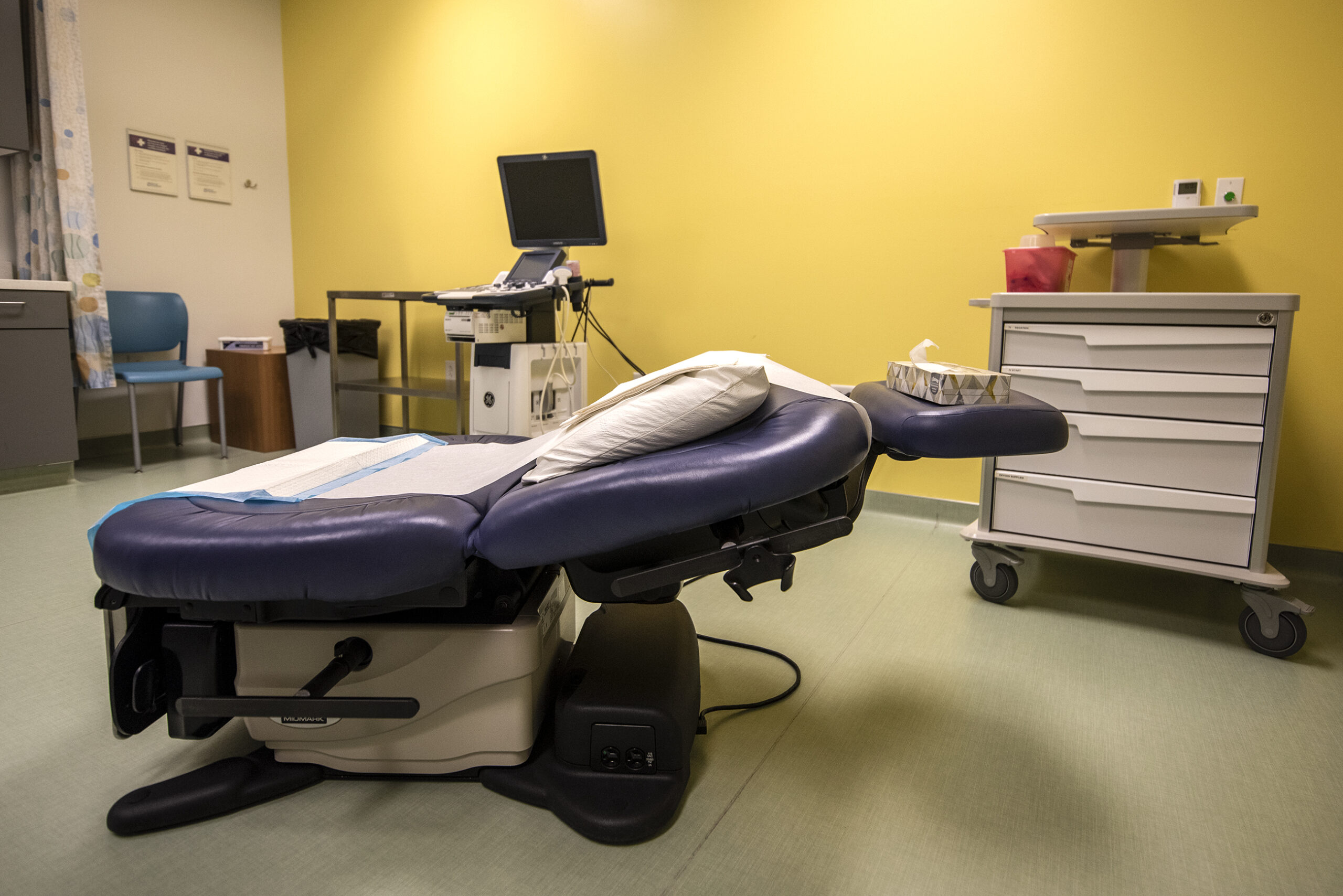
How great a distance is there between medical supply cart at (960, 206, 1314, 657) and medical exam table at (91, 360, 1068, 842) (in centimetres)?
95

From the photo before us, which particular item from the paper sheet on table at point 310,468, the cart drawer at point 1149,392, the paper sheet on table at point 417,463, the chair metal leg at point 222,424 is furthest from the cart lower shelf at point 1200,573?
the chair metal leg at point 222,424

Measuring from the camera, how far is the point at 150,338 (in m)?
3.66

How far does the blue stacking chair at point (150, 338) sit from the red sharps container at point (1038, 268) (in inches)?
132

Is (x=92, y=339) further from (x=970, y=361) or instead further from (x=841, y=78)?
(x=970, y=361)

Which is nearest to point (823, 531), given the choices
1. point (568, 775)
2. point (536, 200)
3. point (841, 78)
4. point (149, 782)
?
point (568, 775)

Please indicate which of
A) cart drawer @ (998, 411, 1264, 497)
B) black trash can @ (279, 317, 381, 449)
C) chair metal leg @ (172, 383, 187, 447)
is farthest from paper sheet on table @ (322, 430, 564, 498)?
chair metal leg @ (172, 383, 187, 447)

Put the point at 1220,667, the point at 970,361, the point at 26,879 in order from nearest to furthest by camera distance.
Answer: the point at 26,879
the point at 1220,667
the point at 970,361

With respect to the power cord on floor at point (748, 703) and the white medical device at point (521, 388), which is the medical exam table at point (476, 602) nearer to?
the power cord on floor at point (748, 703)

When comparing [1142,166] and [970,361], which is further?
[970,361]

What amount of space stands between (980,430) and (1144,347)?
1131 mm

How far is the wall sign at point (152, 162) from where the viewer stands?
12.2 feet

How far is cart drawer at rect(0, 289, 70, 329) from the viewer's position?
2.88 metres

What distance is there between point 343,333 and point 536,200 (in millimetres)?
1339

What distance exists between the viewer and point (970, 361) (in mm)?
2684
